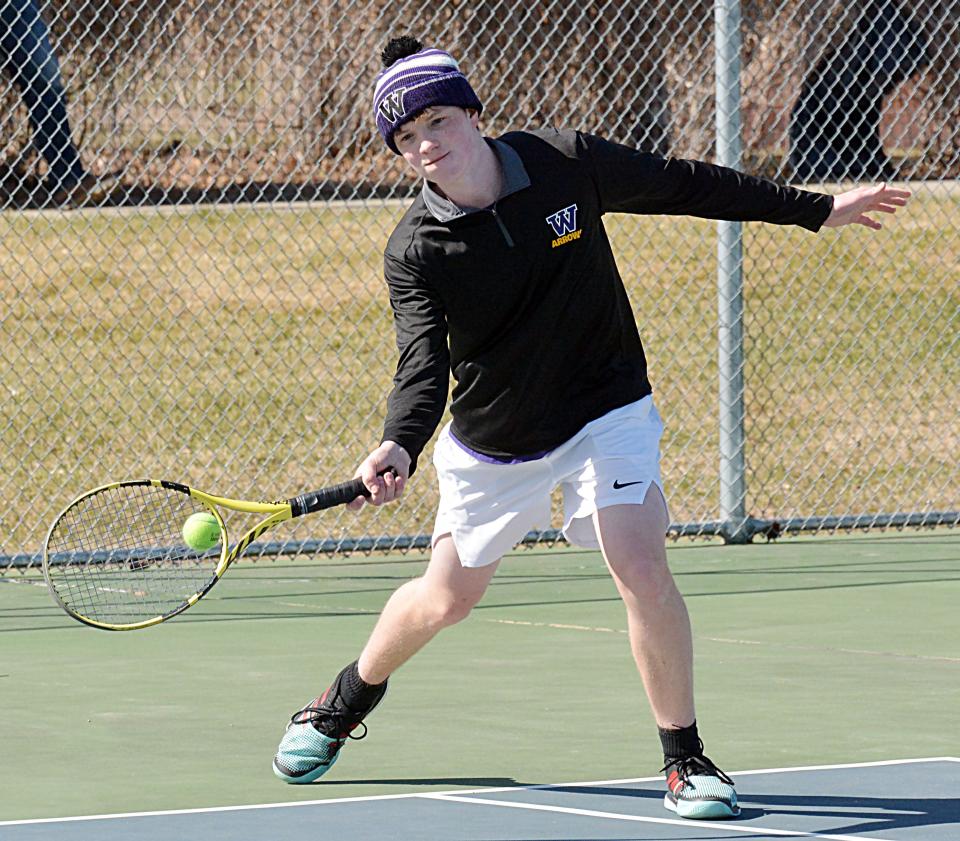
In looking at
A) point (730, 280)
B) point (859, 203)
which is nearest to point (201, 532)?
point (859, 203)

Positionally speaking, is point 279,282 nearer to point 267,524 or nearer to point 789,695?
point 789,695

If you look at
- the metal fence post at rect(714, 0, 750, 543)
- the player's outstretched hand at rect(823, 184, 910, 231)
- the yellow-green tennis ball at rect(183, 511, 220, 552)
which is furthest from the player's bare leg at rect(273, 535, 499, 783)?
the metal fence post at rect(714, 0, 750, 543)

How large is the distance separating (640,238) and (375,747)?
1004cm

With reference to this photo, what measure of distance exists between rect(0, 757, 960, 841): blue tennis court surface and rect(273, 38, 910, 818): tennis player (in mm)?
158

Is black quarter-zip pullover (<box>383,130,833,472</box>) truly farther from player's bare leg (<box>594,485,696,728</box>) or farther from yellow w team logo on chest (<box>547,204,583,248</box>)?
player's bare leg (<box>594,485,696,728</box>)

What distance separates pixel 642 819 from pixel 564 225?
4.70 ft

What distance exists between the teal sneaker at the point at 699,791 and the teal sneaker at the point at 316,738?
915 mm

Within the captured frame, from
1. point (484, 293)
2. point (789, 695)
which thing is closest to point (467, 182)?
point (484, 293)

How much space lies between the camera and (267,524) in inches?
211

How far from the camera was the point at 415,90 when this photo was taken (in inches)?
207

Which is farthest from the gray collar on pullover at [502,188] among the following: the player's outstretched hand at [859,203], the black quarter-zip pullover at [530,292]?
the player's outstretched hand at [859,203]

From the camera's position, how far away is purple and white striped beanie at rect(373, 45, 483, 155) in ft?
17.3

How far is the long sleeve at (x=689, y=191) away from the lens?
5551 mm

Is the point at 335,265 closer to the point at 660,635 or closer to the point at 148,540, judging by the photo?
the point at 148,540
